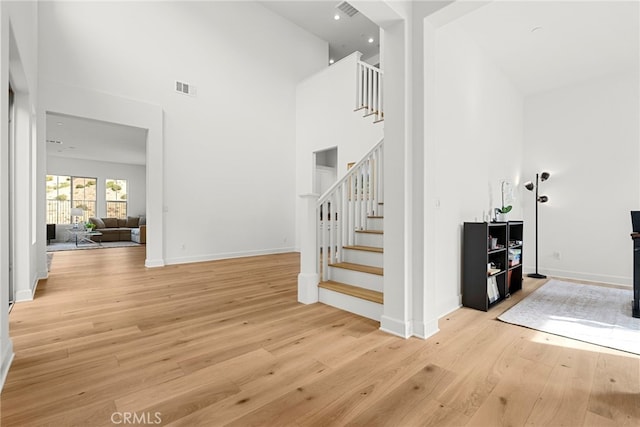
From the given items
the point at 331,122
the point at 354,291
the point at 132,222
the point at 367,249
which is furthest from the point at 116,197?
the point at 354,291

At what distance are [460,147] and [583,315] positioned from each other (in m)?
2.05

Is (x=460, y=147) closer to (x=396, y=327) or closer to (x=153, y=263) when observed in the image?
(x=396, y=327)

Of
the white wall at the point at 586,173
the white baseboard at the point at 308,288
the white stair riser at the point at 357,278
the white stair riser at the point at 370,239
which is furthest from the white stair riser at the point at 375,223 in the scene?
the white wall at the point at 586,173

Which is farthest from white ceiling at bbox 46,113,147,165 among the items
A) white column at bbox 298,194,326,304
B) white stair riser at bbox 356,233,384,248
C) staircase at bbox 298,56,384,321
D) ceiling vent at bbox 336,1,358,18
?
ceiling vent at bbox 336,1,358,18

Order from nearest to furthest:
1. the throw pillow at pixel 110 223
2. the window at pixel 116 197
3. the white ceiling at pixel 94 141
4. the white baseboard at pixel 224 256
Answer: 1. the white baseboard at pixel 224 256
2. the white ceiling at pixel 94 141
3. the throw pillow at pixel 110 223
4. the window at pixel 116 197

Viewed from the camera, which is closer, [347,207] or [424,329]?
[424,329]

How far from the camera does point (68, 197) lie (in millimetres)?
11078

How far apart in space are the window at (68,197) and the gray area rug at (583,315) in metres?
13.4

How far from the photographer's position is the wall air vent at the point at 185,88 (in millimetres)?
5621

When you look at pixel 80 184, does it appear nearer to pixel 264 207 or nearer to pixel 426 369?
pixel 264 207

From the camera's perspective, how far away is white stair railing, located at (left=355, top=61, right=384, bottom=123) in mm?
5715

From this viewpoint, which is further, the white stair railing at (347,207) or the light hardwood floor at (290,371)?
the white stair railing at (347,207)

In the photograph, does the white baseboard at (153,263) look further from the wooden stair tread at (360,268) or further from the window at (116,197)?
the window at (116,197)

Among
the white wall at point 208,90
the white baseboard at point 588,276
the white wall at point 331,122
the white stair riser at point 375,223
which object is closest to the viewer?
the white stair riser at point 375,223
